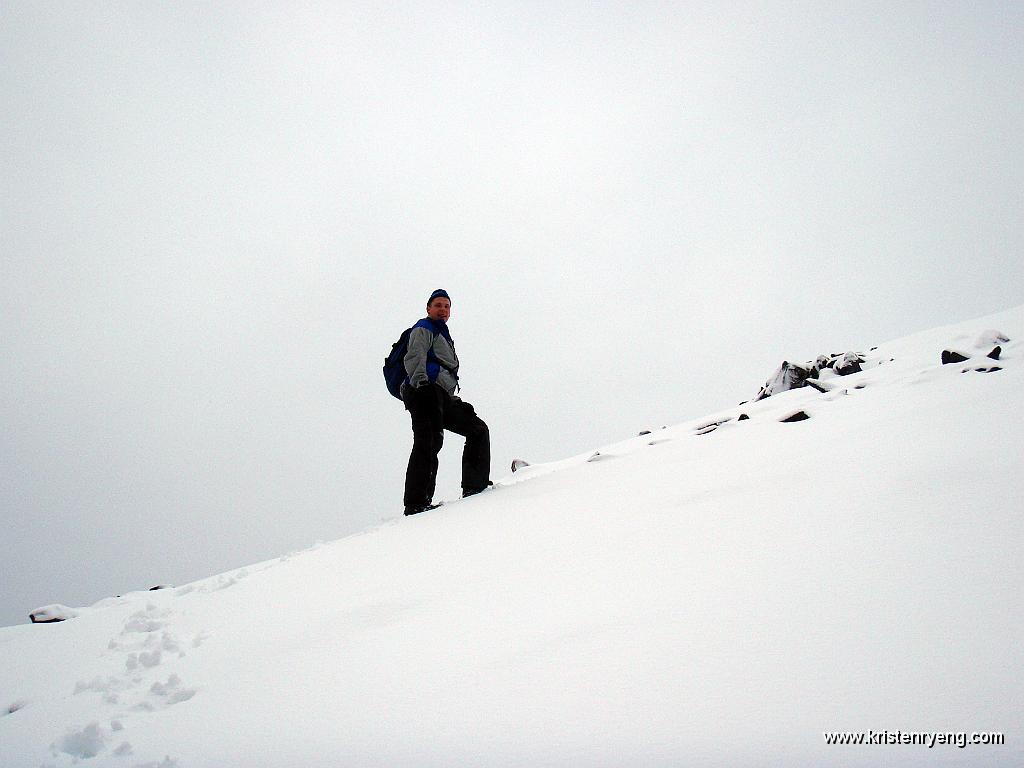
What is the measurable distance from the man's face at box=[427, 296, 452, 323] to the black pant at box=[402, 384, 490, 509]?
0.68 m

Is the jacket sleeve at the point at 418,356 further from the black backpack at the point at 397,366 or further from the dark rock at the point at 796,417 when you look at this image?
the dark rock at the point at 796,417

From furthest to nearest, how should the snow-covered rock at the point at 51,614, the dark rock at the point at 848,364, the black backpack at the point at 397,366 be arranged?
the dark rock at the point at 848,364, the black backpack at the point at 397,366, the snow-covered rock at the point at 51,614

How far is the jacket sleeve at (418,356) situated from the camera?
447 cm

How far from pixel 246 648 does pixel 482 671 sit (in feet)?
3.81

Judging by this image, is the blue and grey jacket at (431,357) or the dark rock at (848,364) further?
the dark rock at (848,364)

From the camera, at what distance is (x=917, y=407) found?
9.55 feet

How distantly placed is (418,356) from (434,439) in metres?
0.75

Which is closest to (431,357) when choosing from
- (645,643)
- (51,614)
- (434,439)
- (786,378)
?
(434,439)

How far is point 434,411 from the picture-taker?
181 inches

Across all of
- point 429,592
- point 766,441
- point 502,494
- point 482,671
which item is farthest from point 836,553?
point 502,494

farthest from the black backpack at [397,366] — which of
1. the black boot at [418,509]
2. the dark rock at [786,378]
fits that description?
the dark rock at [786,378]

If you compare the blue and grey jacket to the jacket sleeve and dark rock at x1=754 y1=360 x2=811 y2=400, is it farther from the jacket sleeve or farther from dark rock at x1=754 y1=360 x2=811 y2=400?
dark rock at x1=754 y1=360 x2=811 y2=400

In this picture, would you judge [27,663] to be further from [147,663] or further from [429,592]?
[429,592]

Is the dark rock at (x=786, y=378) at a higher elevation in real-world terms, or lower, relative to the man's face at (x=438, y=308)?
higher
